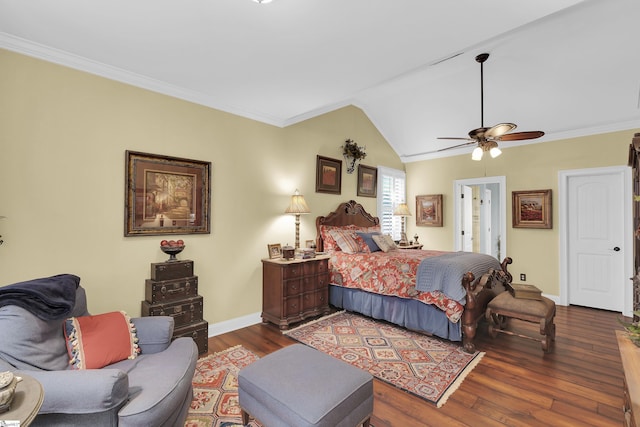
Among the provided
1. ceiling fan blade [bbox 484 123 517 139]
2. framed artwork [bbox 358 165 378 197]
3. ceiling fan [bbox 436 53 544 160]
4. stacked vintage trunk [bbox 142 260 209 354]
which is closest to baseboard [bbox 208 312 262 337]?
stacked vintage trunk [bbox 142 260 209 354]

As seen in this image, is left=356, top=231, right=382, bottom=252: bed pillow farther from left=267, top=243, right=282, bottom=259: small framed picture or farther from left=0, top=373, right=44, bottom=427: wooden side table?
left=0, top=373, right=44, bottom=427: wooden side table

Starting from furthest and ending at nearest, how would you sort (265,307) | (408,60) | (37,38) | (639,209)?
(265,307)
(408,60)
(37,38)
(639,209)

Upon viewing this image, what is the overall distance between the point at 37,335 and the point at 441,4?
10.4ft

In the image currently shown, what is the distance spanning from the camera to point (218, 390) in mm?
2422

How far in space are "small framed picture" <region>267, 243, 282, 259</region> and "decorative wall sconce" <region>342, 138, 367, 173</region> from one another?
207 cm

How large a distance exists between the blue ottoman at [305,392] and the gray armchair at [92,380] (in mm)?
421

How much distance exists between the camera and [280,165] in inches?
168

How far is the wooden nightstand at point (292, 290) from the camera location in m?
3.73

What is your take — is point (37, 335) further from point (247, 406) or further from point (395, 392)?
point (395, 392)

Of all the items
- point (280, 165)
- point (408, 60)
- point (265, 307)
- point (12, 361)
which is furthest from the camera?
point (280, 165)

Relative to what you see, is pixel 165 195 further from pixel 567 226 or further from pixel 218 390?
pixel 567 226

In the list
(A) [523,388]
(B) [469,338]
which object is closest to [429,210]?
(B) [469,338]

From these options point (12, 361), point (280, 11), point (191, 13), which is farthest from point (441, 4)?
point (12, 361)

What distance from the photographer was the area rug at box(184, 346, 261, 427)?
2.07m
